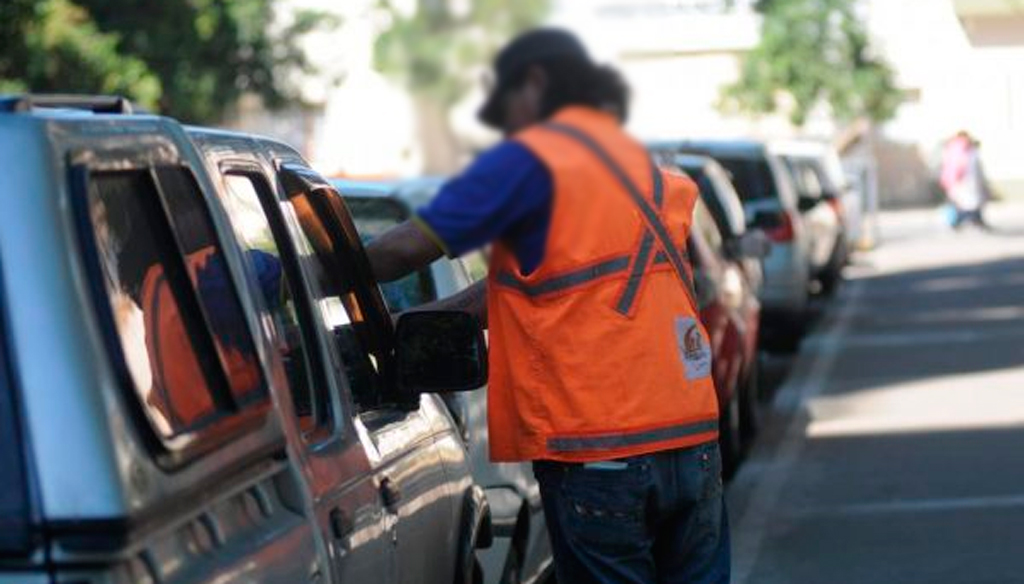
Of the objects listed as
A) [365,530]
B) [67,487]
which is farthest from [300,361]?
[67,487]

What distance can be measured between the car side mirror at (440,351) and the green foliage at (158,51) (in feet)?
65.9

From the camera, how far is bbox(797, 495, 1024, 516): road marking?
34.6 feet

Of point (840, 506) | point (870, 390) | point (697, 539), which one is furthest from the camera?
point (870, 390)

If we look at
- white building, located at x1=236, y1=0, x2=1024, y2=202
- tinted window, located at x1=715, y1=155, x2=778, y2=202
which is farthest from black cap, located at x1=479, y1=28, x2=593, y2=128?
white building, located at x1=236, y1=0, x2=1024, y2=202

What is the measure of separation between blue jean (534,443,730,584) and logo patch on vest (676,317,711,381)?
169 mm

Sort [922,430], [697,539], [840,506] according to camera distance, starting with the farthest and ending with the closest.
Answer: [922,430] → [840,506] → [697,539]

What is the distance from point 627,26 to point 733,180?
15.4 metres

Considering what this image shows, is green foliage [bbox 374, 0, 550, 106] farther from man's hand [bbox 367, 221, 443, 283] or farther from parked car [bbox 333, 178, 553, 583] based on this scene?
parked car [bbox 333, 178, 553, 583]

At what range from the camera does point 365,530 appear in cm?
436

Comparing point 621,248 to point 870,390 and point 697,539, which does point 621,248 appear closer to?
point 697,539

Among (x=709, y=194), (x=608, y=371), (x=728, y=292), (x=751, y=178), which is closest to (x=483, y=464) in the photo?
(x=608, y=371)

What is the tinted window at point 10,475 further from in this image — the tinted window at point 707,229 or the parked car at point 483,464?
the tinted window at point 707,229

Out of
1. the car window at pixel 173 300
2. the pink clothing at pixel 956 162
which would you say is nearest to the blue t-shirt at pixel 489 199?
the car window at pixel 173 300

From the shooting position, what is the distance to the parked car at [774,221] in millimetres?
18203
